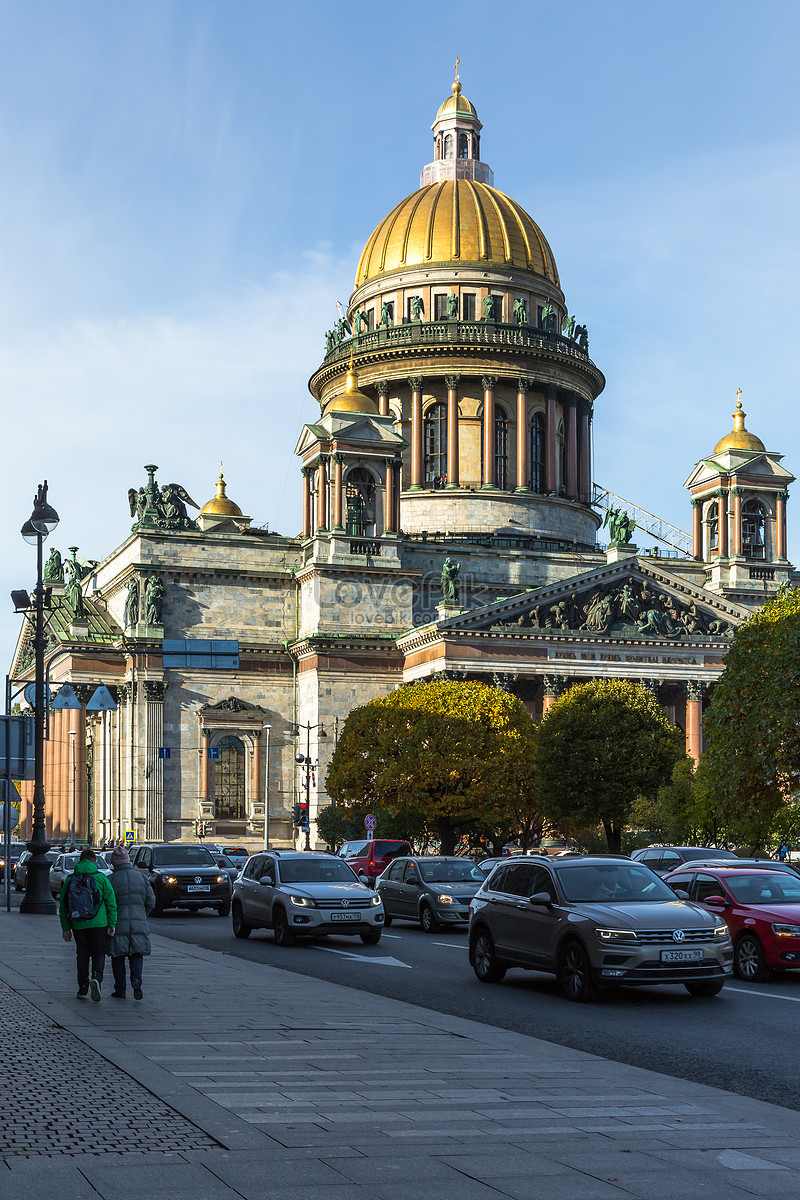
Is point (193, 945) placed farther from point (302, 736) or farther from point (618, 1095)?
point (302, 736)

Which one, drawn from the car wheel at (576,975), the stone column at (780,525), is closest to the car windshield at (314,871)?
the car wheel at (576,975)

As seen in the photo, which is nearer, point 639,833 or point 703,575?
point 639,833

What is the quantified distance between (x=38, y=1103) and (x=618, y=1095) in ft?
15.2

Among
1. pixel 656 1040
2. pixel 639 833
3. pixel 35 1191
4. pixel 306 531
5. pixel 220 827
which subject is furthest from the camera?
pixel 306 531

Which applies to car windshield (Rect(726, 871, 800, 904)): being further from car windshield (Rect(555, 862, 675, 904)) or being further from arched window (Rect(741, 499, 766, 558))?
arched window (Rect(741, 499, 766, 558))

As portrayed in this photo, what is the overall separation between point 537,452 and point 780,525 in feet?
52.4

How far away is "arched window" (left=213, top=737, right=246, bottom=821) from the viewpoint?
270 ft

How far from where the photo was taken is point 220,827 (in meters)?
80.7

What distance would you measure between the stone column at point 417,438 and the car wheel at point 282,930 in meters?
64.2

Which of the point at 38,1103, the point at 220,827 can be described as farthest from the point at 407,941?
the point at 220,827

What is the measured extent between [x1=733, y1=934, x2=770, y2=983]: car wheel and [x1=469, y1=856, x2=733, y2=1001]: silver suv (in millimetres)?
2803

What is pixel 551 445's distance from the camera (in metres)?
95.2

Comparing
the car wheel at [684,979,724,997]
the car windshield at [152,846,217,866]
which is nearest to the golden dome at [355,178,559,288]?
the car windshield at [152,846,217,866]

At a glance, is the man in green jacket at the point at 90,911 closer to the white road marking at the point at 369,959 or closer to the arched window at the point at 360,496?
the white road marking at the point at 369,959
